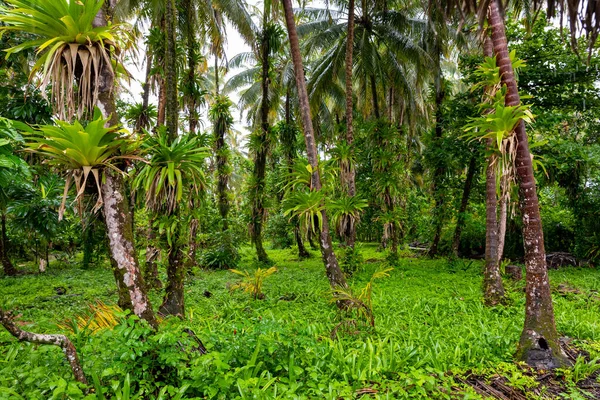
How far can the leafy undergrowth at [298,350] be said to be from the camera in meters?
2.45

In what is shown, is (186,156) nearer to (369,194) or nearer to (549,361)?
(549,361)

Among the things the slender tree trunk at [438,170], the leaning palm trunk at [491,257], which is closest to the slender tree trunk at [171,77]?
the leaning palm trunk at [491,257]

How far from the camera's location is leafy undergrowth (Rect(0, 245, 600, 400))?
245cm

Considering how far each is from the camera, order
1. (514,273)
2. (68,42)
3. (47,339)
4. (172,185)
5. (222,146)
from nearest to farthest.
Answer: (47,339) < (68,42) < (172,185) < (514,273) < (222,146)

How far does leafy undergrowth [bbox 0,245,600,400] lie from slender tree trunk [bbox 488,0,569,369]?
0.19 meters

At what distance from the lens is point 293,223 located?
12.3 metres

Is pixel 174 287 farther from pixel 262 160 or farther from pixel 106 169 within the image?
pixel 262 160

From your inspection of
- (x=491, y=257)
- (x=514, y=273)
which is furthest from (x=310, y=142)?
(x=514, y=273)

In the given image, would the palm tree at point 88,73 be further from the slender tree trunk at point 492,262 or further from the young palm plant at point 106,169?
the slender tree trunk at point 492,262

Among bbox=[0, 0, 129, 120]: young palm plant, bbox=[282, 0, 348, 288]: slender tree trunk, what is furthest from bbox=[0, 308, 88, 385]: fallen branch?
bbox=[282, 0, 348, 288]: slender tree trunk

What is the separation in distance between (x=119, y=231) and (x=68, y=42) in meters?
1.66

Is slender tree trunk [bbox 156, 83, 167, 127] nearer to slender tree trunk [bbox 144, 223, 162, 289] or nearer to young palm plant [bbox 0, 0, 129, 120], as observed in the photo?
slender tree trunk [bbox 144, 223, 162, 289]

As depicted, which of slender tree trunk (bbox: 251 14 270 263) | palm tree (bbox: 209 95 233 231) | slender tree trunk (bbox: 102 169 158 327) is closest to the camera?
slender tree trunk (bbox: 102 169 158 327)

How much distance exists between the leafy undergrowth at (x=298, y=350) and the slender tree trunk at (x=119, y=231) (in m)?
0.27
